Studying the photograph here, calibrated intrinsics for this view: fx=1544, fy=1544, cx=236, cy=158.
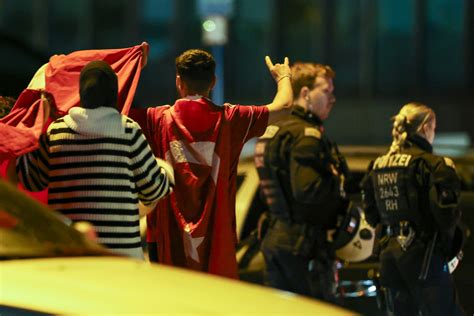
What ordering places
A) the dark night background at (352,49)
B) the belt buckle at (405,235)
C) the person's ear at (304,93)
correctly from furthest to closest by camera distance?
the dark night background at (352,49)
the person's ear at (304,93)
the belt buckle at (405,235)

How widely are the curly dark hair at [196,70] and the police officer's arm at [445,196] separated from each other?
4.97 feet

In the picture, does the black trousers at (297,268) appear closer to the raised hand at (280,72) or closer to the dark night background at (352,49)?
the raised hand at (280,72)

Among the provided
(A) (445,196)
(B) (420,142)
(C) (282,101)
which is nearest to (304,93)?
(B) (420,142)

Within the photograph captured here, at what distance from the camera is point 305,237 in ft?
29.2

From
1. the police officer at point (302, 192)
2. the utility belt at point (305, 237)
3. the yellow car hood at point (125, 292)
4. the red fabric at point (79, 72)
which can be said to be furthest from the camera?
the utility belt at point (305, 237)

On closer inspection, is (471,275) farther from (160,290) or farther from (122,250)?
(160,290)

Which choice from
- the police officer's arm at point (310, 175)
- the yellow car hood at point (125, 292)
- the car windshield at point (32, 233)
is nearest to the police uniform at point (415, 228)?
the police officer's arm at point (310, 175)

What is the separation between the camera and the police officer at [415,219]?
8258 millimetres

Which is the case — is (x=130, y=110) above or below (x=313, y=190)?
above

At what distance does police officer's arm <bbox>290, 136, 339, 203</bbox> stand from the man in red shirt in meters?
1.39

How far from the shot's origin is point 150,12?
91.7ft

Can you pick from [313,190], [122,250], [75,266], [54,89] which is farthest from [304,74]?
[75,266]

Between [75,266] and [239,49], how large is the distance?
74.4ft

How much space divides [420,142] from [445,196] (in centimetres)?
46
